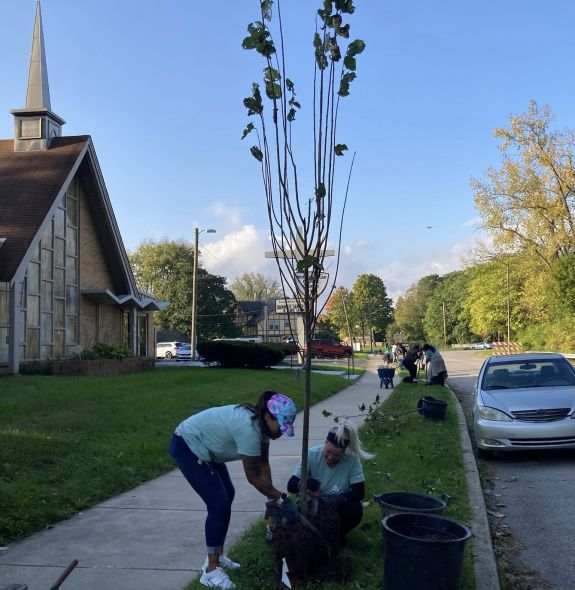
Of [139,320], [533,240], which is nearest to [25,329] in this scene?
[139,320]

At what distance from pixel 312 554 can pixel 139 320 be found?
24.9 metres

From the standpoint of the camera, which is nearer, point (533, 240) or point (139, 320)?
point (139, 320)

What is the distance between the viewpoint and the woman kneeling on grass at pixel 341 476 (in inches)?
178

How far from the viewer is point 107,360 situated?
63.6 ft

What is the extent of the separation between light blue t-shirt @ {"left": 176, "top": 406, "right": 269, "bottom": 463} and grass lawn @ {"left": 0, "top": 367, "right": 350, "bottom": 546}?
2.11 m

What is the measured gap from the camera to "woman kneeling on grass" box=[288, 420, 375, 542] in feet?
14.8

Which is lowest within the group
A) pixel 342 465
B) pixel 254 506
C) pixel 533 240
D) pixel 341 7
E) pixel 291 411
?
pixel 254 506

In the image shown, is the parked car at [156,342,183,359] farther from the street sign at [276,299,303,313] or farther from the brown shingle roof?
the street sign at [276,299,303,313]

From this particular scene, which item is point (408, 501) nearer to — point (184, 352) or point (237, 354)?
point (237, 354)

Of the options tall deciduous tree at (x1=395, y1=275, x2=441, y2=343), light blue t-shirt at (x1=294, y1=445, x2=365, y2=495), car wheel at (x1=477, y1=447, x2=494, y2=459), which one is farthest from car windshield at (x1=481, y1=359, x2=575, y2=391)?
tall deciduous tree at (x1=395, y1=275, x2=441, y2=343)

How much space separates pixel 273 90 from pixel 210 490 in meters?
2.66

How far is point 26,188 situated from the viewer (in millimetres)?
20031

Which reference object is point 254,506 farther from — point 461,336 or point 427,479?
point 461,336

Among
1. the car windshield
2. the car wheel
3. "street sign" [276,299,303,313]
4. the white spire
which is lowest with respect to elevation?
the car wheel
